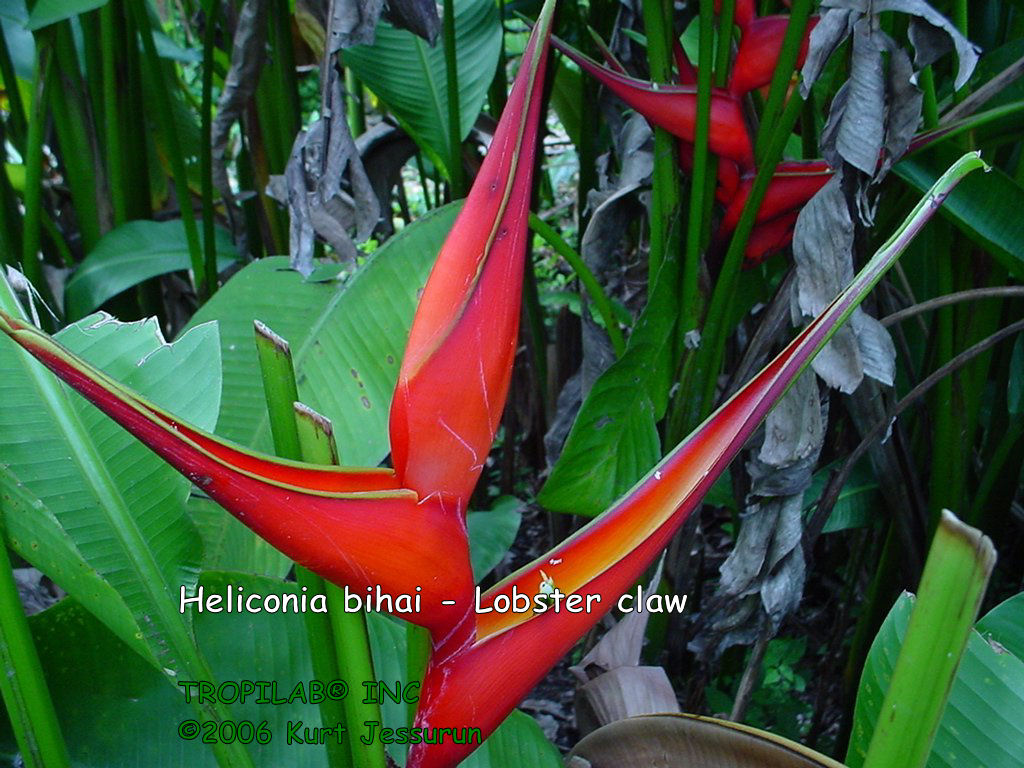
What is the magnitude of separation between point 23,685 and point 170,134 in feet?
2.35

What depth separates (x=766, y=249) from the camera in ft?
2.23

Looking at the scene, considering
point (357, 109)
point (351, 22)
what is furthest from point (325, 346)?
point (357, 109)

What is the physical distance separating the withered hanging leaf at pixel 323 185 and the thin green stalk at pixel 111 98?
1.01ft

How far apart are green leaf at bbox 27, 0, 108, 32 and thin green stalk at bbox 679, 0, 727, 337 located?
45 centimetres

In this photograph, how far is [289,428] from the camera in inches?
11.8

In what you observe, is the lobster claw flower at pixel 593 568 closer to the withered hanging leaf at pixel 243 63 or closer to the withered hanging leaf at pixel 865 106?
the withered hanging leaf at pixel 865 106

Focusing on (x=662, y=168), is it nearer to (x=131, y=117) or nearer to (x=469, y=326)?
(x=469, y=326)

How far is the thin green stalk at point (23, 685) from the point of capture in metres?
0.36

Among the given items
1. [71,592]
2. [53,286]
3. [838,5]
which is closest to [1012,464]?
[838,5]

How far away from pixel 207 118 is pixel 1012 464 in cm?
86

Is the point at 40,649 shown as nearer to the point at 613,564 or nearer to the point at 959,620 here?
the point at 613,564

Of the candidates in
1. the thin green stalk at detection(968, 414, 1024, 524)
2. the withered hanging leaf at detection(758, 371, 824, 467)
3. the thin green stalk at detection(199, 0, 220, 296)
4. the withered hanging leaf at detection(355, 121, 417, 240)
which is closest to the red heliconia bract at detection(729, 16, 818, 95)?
the withered hanging leaf at detection(758, 371, 824, 467)

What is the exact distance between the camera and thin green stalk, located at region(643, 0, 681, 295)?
2.17ft

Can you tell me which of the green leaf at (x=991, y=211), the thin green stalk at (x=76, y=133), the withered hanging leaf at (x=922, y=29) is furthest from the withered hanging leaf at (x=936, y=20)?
the thin green stalk at (x=76, y=133)
